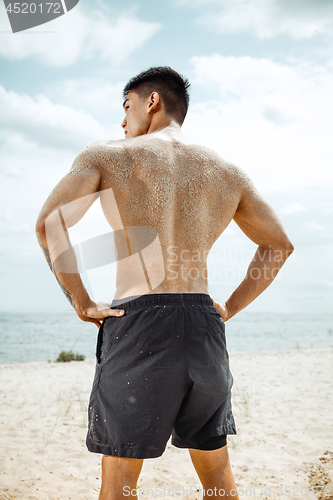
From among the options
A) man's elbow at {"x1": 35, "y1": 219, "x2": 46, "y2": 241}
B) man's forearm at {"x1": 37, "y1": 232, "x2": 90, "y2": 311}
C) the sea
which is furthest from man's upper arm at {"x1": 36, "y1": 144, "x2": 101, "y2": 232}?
the sea

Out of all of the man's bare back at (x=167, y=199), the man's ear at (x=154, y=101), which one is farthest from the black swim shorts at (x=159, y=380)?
the man's ear at (x=154, y=101)

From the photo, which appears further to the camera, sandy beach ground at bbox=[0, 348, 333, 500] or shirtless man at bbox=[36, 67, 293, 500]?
sandy beach ground at bbox=[0, 348, 333, 500]

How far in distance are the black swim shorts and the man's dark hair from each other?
1054 millimetres

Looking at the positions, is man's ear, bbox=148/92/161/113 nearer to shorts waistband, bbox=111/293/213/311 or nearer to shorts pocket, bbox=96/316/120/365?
shorts waistband, bbox=111/293/213/311

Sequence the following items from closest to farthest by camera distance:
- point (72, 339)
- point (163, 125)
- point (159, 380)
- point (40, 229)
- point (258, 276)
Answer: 1. point (159, 380)
2. point (40, 229)
3. point (163, 125)
4. point (258, 276)
5. point (72, 339)

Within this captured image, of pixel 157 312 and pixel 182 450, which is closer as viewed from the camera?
pixel 157 312

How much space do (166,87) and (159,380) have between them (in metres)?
1.50

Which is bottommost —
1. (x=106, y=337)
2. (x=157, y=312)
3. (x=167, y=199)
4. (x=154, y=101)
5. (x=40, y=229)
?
(x=106, y=337)

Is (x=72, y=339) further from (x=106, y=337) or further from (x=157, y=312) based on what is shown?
(x=157, y=312)

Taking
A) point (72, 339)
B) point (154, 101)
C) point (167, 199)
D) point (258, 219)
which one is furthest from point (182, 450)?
point (72, 339)

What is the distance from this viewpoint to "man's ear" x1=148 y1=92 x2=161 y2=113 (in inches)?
77.3

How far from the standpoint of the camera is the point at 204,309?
1614mm

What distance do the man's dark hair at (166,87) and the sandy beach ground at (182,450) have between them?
2741 mm

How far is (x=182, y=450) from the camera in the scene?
12.7 ft
